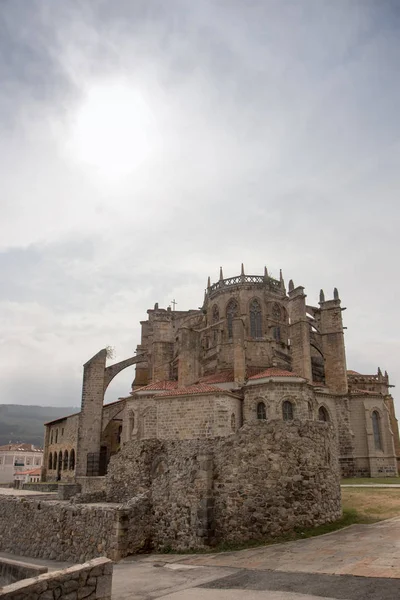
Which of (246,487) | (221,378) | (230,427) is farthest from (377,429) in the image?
(246,487)

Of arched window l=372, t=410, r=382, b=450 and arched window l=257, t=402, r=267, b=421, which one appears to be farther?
arched window l=372, t=410, r=382, b=450

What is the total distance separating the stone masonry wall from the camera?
12.3 metres

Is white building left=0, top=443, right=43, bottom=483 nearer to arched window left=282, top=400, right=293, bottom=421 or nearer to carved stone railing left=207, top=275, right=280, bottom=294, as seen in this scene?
carved stone railing left=207, top=275, right=280, bottom=294

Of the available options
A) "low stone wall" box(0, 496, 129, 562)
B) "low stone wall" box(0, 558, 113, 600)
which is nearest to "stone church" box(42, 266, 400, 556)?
"low stone wall" box(0, 496, 129, 562)

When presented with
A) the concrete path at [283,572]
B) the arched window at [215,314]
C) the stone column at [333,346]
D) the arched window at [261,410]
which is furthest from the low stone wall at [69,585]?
the arched window at [215,314]

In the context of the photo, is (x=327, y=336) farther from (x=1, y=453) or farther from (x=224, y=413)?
(x=1, y=453)

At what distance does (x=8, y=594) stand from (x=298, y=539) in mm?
7848

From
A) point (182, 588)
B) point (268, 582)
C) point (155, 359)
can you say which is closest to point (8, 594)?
point (182, 588)

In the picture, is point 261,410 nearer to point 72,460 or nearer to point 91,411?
point 91,411

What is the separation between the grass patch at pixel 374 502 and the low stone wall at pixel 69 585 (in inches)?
371

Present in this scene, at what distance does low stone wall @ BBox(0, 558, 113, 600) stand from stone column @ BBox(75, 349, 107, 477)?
3234 cm

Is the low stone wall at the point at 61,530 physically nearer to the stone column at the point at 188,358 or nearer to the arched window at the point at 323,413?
the stone column at the point at 188,358

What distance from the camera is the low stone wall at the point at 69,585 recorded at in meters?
6.35

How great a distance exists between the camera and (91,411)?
3969 centimetres
